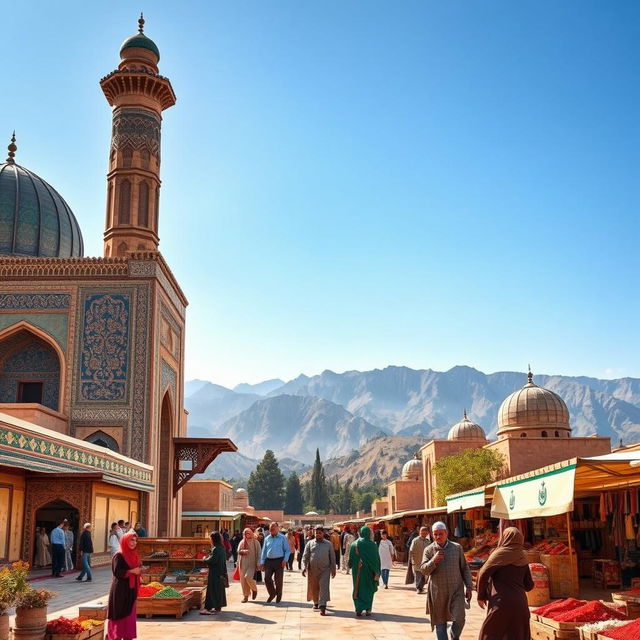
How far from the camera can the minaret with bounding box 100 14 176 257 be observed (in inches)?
1020

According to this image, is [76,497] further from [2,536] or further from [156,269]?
[156,269]

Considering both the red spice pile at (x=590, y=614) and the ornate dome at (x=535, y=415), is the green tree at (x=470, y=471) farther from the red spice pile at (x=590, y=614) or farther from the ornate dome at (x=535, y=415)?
the red spice pile at (x=590, y=614)

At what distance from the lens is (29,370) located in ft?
76.6

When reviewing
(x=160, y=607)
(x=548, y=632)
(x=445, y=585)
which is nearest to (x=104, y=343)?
(x=160, y=607)

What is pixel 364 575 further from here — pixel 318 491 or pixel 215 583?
pixel 318 491

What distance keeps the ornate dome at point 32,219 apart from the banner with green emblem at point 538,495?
19772 millimetres

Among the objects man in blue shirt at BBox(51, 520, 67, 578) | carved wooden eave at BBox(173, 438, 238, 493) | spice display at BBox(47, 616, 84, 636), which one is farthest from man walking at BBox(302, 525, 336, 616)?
carved wooden eave at BBox(173, 438, 238, 493)

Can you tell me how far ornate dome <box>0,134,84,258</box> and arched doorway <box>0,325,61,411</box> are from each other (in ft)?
12.9

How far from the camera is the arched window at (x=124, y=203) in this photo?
1022 inches

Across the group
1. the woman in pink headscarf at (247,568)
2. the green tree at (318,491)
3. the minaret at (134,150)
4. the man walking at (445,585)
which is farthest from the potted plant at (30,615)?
the green tree at (318,491)

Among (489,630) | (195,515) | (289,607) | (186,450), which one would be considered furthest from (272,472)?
(489,630)

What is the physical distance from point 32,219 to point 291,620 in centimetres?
2125

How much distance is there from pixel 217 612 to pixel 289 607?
1064 millimetres

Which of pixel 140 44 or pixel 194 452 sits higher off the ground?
pixel 140 44
